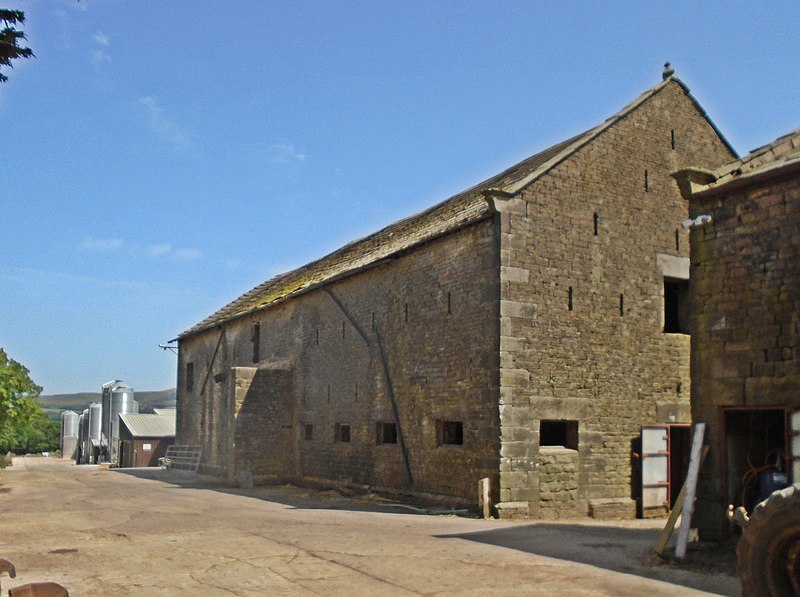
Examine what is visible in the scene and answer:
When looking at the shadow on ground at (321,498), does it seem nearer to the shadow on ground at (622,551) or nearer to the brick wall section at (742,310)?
the shadow on ground at (622,551)

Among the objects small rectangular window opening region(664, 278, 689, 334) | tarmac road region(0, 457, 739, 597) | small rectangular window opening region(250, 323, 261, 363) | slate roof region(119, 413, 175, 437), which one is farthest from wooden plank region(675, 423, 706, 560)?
slate roof region(119, 413, 175, 437)

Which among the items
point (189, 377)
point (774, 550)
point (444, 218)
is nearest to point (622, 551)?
point (774, 550)

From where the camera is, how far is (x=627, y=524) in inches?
578

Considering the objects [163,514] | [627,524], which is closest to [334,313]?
[163,514]

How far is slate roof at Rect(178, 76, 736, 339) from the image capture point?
16062mm

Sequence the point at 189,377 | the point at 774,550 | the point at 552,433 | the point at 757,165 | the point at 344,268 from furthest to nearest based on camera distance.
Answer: the point at 189,377 → the point at 344,268 → the point at 552,433 → the point at 757,165 → the point at 774,550

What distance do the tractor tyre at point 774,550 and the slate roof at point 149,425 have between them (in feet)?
152

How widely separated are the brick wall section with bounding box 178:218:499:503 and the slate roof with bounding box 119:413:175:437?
22.6 meters

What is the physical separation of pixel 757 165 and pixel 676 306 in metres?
8.14

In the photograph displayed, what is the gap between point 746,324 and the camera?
400 inches

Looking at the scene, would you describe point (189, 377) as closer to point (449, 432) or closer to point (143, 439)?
point (143, 439)

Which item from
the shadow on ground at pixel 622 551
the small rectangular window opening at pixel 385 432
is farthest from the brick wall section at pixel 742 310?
the small rectangular window opening at pixel 385 432

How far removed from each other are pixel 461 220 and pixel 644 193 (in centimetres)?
425

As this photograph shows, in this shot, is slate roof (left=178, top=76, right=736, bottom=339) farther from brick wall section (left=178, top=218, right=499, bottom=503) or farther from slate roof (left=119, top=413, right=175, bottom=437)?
slate roof (left=119, top=413, right=175, bottom=437)
